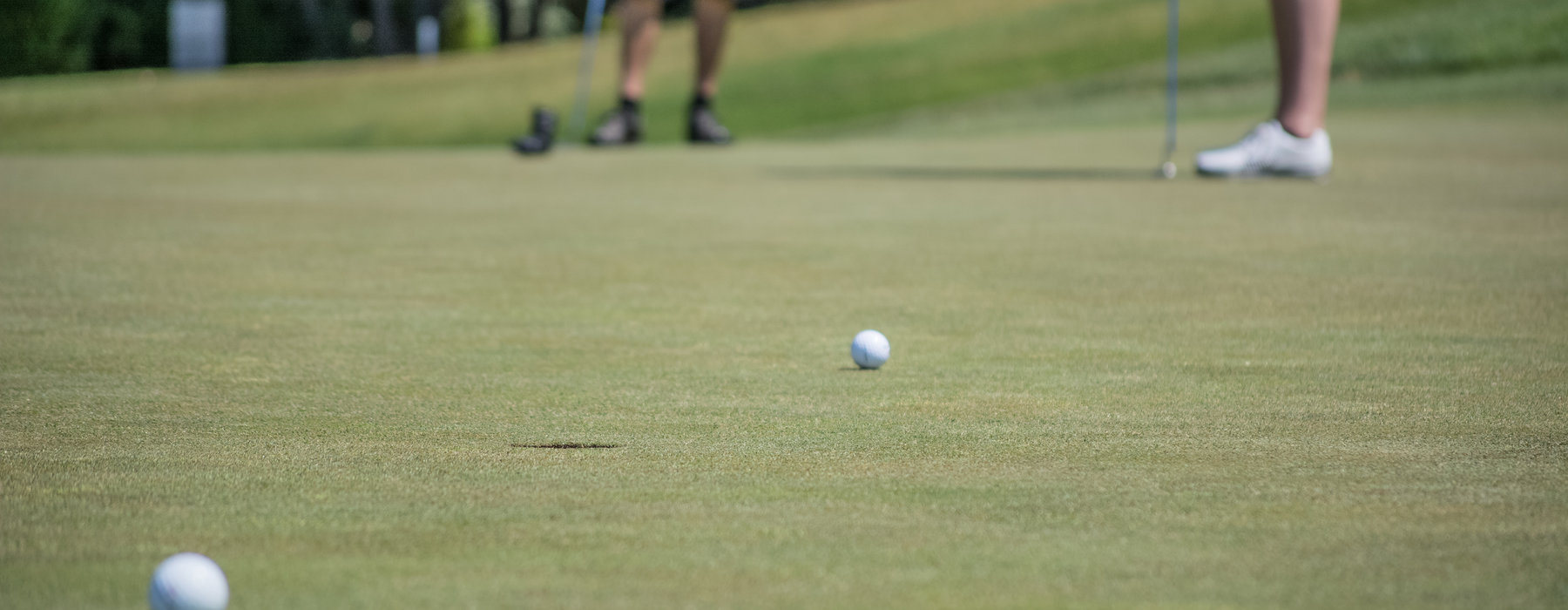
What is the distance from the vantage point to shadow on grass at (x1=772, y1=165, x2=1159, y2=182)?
809 cm

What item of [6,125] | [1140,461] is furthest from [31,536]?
[6,125]

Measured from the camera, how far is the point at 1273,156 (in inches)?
305

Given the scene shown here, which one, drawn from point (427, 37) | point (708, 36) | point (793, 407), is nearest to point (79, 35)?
point (427, 37)

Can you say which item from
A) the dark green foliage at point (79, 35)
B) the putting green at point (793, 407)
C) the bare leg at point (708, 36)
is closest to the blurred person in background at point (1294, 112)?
the putting green at point (793, 407)

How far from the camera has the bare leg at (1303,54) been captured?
24.9 feet

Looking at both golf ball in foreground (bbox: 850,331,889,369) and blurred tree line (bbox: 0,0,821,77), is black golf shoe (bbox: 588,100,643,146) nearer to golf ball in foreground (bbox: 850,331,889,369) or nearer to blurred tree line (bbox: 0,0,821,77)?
golf ball in foreground (bbox: 850,331,889,369)

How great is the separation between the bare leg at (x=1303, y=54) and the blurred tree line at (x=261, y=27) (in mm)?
19300

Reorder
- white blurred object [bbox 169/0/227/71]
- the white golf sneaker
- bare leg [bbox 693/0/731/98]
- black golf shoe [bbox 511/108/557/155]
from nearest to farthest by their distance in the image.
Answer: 1. the white golf sneaker
2. black golf shoe [bbox 511/108/557/155]
3. bare leg [bbox 693/0/731/98]
4. white blurred object [bbox 169/0/227/71]

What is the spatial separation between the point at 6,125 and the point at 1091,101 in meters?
10.5

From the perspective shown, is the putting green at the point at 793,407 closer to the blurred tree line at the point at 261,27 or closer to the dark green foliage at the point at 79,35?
the blurred tree line at the point at 261,27

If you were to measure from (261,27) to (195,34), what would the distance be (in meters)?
2.80

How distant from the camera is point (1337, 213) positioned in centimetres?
605

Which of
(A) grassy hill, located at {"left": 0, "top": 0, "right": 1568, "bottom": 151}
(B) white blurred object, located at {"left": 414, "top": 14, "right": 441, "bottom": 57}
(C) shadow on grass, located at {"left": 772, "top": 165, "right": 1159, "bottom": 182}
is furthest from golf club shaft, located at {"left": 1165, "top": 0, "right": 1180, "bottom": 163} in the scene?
(B) white blurred object, located at {"left": 414, "top": 14, "right": 441, "bottom": 57}

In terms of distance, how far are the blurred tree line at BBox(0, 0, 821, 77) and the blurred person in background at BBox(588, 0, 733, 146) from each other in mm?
15239
